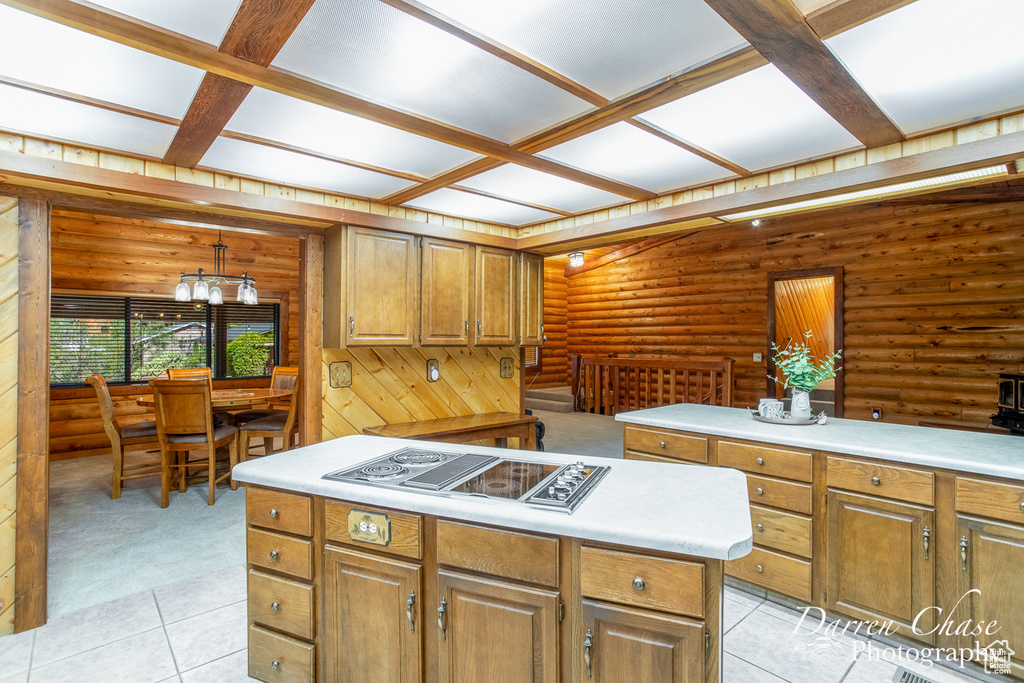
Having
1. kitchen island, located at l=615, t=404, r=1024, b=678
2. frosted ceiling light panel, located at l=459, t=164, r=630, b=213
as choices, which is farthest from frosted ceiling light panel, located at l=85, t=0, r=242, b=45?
kitchen island, located at l=615, t=404, r=1024, b=678

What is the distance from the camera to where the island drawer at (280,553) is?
5.75ft

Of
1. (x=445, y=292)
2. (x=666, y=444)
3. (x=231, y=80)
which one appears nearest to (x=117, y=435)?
(x=445, y=292)

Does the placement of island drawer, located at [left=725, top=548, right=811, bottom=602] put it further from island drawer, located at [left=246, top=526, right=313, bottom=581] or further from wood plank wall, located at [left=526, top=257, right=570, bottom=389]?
wood plank wall, located at [left=526, top=257, right=570, bottom=389]

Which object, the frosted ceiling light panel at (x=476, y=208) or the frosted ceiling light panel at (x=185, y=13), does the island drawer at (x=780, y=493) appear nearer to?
the frosted ceiling light panel at (x=476, y=208)

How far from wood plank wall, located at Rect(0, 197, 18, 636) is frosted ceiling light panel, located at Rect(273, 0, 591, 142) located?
172cm

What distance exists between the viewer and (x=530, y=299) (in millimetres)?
4172

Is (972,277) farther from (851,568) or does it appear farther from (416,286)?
(416,286)

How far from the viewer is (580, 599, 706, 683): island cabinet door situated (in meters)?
1.24

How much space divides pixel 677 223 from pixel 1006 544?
7.08 ft

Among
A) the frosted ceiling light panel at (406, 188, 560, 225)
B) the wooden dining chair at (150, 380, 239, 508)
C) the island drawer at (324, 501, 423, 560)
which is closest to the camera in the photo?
the island drawer at (324, 501, 423, 560)

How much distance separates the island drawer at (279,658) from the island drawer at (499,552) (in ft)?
2.43

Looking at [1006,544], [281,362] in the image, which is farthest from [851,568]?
[281,362]

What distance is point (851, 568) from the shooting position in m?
2.27

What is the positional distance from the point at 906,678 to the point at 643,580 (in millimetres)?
1587
